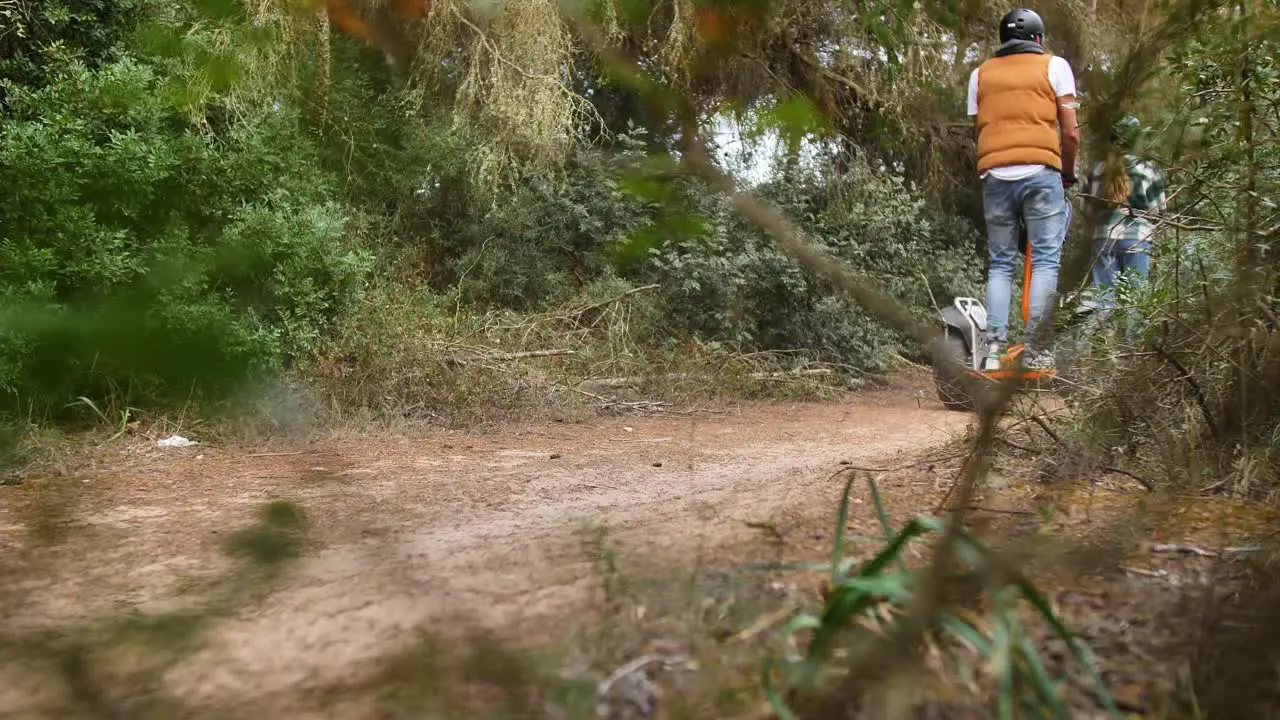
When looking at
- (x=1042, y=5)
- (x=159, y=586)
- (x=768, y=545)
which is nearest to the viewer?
(x=1042, y=5)

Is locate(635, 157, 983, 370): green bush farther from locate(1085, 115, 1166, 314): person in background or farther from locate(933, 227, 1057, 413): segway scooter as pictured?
locate(1085, 115, 1166, 314): person in background

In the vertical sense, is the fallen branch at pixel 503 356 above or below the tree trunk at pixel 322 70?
below

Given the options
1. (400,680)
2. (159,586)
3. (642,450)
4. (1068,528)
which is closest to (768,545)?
(1068,528)

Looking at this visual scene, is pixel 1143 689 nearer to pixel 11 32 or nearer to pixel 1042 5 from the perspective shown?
pixel 1042 5

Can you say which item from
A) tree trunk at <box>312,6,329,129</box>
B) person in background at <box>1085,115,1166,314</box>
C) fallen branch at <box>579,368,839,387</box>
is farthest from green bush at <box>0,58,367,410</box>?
fallen branch at <box>579,368,839,387</box>

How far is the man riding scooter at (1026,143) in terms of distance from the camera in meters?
3.46

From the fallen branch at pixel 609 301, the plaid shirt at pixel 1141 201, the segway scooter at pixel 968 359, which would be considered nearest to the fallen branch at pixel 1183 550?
the segway scooter at pixel 968 359

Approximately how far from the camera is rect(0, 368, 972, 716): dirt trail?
1608 millimetres

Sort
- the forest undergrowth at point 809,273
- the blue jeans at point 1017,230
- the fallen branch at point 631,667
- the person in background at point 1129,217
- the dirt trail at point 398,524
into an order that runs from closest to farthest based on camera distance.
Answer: the forest undergrowth at point 809,273, the fallen branch at point 631,667, the dirt trail at point 398,524, the person in background at point 1129,217, the blue jeans at point 1017,230

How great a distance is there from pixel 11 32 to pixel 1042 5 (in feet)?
17.3

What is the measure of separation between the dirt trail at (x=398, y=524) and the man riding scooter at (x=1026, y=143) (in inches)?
41.2

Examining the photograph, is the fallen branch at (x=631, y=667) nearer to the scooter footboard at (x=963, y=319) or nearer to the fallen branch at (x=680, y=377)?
the scooter footboard at (x=963, y=319)

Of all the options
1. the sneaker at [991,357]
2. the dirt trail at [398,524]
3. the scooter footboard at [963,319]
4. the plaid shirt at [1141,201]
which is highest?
the plaid shirt at [1141,201]

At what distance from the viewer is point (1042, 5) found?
71.8 inches
